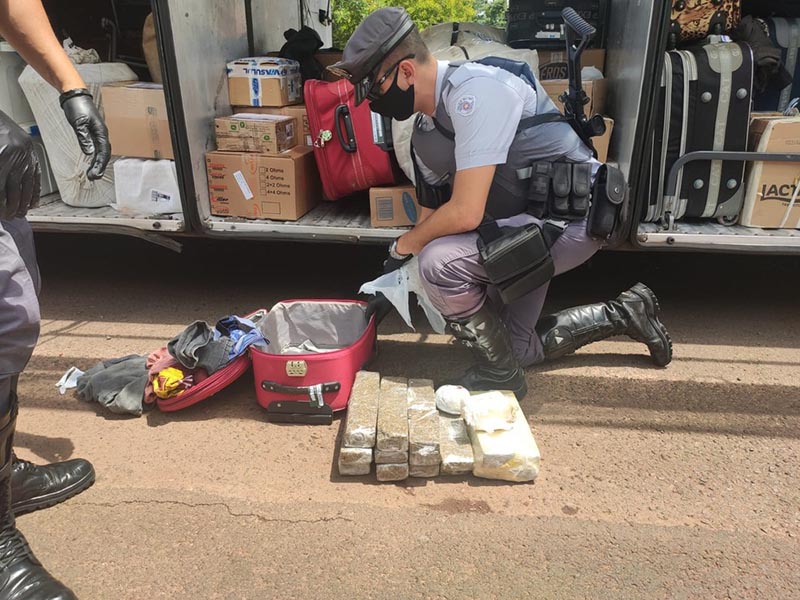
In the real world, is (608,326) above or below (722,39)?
below

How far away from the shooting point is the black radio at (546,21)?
4004 mm

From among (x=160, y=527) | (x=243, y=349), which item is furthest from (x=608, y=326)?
(x=160, y=527)

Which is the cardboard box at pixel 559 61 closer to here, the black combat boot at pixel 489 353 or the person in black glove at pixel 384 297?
the person in black glove at pixel 384 297

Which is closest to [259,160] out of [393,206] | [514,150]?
[393,206]

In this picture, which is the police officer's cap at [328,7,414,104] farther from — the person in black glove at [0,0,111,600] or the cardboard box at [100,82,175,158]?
the cardboard box at [100,82,175,158]

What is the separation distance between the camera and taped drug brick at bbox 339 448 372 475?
2.31 meters

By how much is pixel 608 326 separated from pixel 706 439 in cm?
68

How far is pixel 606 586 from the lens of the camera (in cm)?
187

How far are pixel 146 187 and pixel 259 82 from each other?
841 millimetres

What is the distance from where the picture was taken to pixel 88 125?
221cm

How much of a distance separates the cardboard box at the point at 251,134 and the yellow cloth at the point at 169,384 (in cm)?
133

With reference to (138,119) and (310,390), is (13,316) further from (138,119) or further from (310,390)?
(138,119)

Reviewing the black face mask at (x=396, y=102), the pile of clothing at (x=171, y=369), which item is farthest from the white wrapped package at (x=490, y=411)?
the black face mask at (x=396, y=102)

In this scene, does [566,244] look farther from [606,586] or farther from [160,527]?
[160,527]
